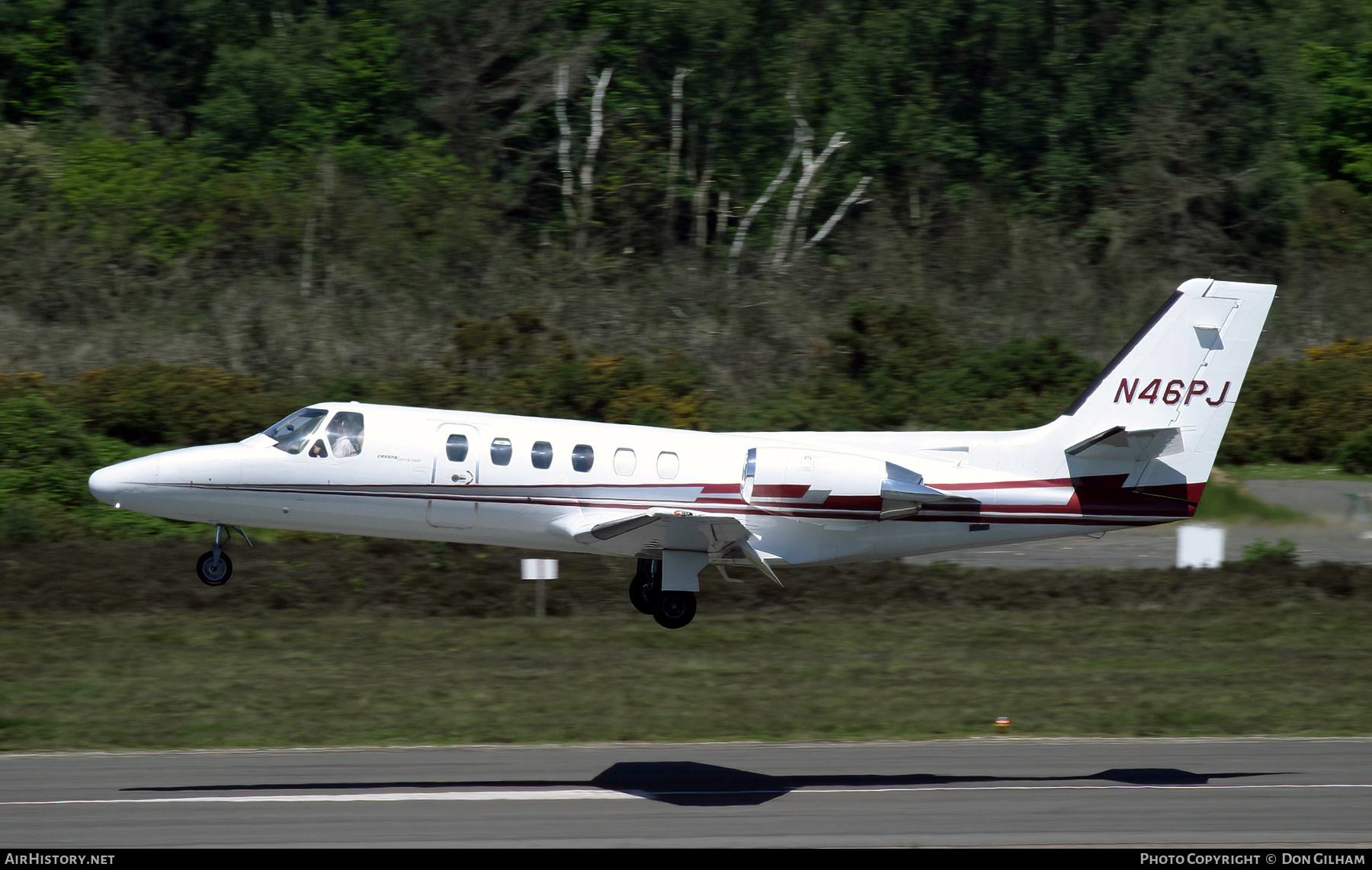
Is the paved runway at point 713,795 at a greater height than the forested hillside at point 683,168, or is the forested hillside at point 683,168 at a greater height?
the forested hillside at point 683,168

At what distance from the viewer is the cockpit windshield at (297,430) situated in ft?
57.5

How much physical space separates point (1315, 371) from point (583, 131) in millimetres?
24919

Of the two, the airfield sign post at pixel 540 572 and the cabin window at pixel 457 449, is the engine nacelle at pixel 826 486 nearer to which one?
the cabin window at pixel 457 449

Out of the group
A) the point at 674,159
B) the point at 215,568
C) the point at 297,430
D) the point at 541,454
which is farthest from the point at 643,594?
the point at 674,159

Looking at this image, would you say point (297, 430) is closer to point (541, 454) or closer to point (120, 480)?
point (120, 480)

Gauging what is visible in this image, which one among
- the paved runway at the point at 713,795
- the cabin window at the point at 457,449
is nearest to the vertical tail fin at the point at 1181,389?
the paved runway at the point at 713,795

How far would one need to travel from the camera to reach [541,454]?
17.4 metres

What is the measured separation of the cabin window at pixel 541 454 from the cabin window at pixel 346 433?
7.08 feet

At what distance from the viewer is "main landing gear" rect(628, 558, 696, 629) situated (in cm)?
1747

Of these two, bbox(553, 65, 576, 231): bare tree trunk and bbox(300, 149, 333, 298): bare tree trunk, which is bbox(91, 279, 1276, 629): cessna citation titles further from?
bbox(553, 65, 576, 231): bare tree trunk

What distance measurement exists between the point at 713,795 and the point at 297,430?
7.64m

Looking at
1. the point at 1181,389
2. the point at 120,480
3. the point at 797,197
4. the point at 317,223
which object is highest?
the point at 797,197

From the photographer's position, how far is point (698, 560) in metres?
17.3

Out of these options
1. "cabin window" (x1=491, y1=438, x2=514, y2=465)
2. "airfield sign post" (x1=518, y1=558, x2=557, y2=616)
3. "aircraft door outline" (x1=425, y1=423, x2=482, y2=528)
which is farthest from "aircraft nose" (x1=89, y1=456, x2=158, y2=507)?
"airfield sign post" (x1=518, y1=558, x2=557, y2=616)
